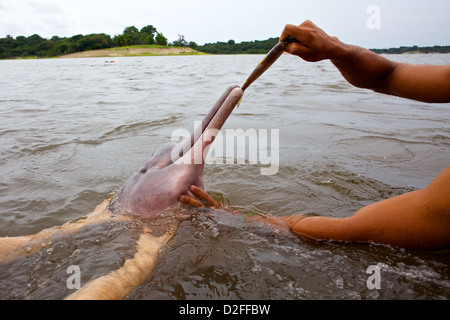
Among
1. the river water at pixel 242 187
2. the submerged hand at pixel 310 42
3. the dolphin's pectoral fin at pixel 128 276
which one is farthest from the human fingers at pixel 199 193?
the submerged hand at pixel 310 42

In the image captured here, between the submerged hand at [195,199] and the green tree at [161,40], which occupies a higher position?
the green tree at [161,40]

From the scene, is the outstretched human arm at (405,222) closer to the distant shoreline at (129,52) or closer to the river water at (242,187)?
the river water at (242,187)

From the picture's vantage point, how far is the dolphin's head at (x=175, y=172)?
3127 mm

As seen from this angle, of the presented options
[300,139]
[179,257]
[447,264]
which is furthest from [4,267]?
[300,139]

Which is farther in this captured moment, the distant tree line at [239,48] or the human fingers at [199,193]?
the distant tree line at [239,48]

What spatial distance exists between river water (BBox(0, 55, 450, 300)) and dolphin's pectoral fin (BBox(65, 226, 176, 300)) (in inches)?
3.4

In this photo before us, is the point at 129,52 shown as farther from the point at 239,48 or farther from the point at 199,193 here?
the point at 199,193

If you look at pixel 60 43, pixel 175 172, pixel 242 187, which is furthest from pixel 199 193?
pixel 60 43

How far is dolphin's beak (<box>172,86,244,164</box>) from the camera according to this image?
3.03 metres

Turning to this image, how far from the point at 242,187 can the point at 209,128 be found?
1702 millimetres

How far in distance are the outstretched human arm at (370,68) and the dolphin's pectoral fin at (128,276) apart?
1.94 m

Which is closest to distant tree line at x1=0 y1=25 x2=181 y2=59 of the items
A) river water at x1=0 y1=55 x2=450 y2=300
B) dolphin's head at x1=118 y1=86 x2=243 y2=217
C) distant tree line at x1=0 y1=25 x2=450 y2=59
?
distant tree line at x1=0 y1=25 x2=450 y2=59

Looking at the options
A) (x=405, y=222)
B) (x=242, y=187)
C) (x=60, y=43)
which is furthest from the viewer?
(x=60, y=43)

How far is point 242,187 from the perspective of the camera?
4.64 metres
